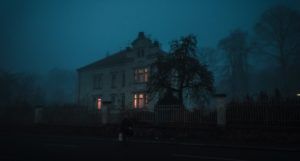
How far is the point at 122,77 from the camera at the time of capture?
4209 cm

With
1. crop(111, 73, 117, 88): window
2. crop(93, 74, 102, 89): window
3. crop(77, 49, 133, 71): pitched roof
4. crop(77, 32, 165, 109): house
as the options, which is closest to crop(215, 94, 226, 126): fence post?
crop(77, 32, 165, 109): house

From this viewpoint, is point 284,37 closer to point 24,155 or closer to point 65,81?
point 24,155

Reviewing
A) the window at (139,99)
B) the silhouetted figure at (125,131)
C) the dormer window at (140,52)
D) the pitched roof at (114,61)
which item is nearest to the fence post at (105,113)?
the silhouetted figure at (125,131)

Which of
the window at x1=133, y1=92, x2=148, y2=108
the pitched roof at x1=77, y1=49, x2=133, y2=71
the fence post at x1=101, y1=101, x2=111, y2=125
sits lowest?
the fence post at x1=101, y1=101, x2=111, y2=125

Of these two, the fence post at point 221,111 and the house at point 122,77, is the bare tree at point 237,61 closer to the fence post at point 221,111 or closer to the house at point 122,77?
the house at point 122,77

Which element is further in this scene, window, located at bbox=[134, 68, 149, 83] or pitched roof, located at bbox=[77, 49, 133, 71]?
pitched roof, located at bbox=[77, 49, 133, 71]

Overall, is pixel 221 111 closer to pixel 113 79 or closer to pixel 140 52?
pixel 140 52

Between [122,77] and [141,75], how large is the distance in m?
3.92

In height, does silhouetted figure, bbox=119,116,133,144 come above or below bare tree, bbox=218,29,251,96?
below

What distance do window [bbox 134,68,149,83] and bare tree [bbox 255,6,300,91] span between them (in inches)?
641

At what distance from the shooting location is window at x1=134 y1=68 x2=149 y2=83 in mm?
38719

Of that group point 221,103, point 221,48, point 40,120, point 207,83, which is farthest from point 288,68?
point 40,120

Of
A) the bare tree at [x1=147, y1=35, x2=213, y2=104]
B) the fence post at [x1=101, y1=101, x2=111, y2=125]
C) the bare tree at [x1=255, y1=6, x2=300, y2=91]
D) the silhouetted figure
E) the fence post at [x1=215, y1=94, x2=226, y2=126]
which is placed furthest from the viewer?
the bare tree at [x1=255, y1=6, x2=300, y2=91]

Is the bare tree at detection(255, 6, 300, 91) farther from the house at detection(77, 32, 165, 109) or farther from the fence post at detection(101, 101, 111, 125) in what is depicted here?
the fence post at detection(101, 101, 111, 125)
